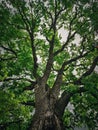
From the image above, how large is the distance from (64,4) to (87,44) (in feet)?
10.0

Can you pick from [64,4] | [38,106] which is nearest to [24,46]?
[64,4]

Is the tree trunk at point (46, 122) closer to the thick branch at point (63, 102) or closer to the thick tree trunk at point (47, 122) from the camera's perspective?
the thick tree trunk at point (47, 122)

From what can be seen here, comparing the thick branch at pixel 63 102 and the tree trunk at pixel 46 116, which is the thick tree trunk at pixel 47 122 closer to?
the tree trunk at pixel 46 116

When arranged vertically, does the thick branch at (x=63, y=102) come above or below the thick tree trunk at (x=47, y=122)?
above

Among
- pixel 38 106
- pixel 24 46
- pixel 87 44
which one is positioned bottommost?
pixel 38 106

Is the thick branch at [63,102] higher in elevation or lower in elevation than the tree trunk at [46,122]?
higher

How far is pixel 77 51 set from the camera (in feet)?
54.4

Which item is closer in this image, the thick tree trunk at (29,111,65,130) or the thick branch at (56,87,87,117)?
the thick tree trunk at (29,111,65,130)

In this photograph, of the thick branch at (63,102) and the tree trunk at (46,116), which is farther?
the thick branch at (63,102)

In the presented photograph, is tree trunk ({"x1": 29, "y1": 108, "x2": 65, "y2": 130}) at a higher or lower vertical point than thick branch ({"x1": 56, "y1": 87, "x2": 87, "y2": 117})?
lower

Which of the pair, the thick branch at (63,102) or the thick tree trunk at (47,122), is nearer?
the thick tree trunk at (47,122)

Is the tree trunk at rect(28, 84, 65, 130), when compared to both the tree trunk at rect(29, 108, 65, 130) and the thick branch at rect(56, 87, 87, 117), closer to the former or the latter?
the tree trunk at rect(29, 108, 65, 130)

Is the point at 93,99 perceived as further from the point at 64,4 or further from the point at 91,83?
the point at 64,4

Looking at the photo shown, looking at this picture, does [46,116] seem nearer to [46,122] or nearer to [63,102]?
[46,122]
